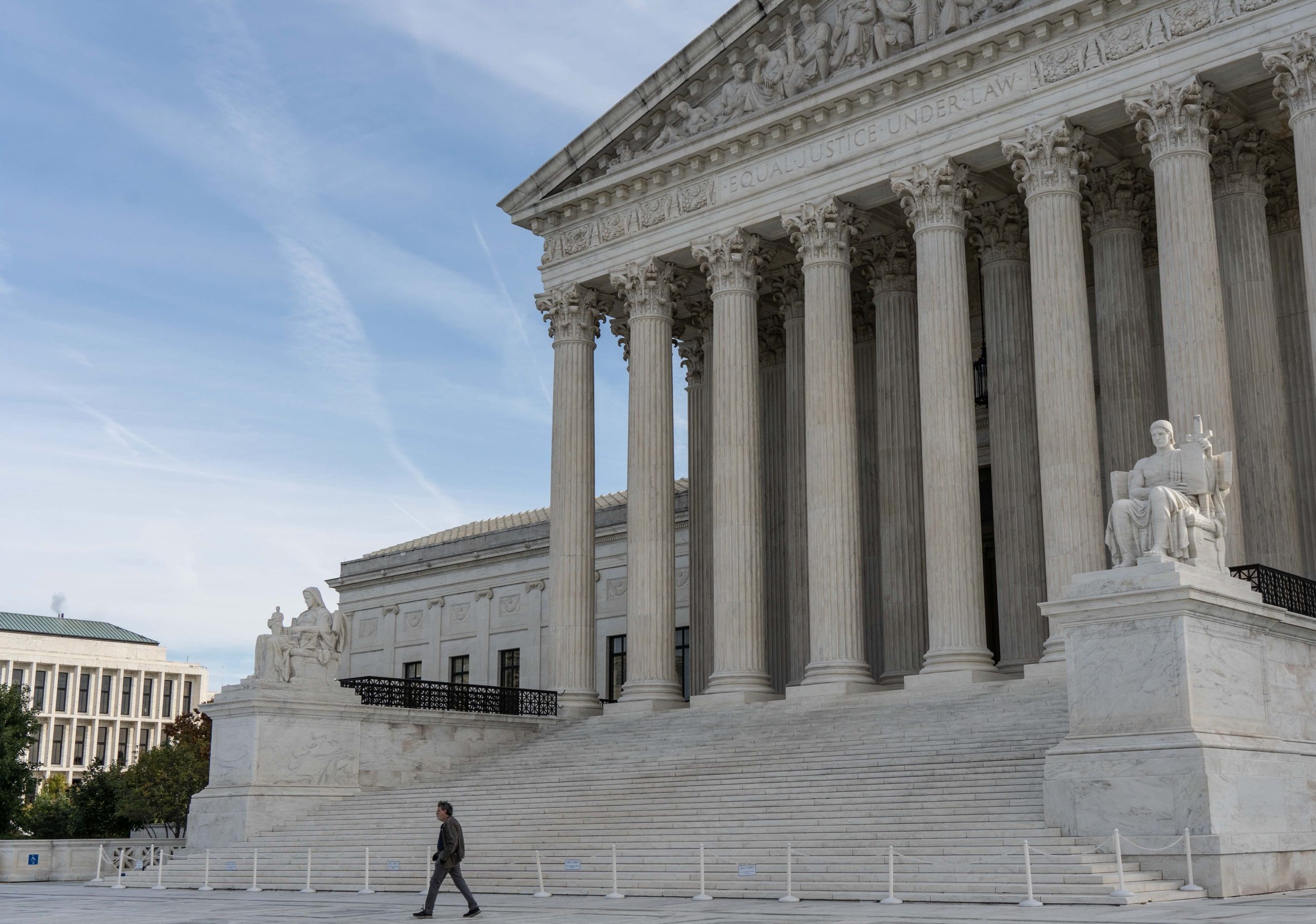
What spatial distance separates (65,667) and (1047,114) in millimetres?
113819

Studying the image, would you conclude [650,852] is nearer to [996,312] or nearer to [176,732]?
[996,312]

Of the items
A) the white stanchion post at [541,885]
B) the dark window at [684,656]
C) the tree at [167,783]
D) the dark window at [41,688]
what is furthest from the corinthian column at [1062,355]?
the dark window at [41,688]

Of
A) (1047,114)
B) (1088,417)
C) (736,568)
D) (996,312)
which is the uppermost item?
(1047,114)

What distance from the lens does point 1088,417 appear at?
1262 inches

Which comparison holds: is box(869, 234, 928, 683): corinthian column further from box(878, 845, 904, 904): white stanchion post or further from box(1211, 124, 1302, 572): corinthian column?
box(878, 845, 904, 904): white stanchion post

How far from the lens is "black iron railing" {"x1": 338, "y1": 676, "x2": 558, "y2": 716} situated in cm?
3716

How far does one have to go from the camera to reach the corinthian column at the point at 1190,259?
3022cm

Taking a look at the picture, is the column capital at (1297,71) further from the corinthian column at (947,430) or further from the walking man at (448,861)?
the walking man at (448,861)

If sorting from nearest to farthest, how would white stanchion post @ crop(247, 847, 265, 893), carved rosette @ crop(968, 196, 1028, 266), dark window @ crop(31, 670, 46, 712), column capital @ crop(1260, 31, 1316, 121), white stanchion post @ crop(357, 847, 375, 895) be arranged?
1. white stanchion post @ crop(357, 847, 375, 895)
2. white stanchion post @ crop(247, 847, 265, 893)
3. column capital @ crop(1260, 31, 1316, 121)
4. carved rosette @ crop(968, 196, 1028, 266)
5. dark window @ crop(31, 670, 46, 712)

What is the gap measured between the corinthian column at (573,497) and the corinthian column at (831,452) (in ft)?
23.4

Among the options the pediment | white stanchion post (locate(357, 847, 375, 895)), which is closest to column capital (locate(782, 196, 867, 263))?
the pediment

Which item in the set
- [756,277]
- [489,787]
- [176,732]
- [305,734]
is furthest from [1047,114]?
[176,732]

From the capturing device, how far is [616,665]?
52031mm

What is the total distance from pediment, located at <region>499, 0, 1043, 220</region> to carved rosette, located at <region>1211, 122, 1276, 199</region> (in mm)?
5709
